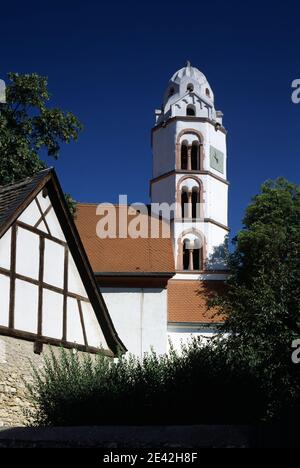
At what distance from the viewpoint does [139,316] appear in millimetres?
27297

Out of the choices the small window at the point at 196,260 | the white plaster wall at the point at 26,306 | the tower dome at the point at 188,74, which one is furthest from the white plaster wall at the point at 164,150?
the white plaster wall at the point at 26,306

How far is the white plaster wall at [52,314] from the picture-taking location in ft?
43.5

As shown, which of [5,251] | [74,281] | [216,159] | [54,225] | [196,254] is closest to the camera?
[5,251]

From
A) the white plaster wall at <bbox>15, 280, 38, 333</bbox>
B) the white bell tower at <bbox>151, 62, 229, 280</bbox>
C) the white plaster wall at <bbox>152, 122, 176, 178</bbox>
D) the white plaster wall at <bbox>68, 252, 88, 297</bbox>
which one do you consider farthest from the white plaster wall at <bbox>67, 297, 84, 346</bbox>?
the white plaster wall at <bbox>152, 122, 176, 178</bbox>

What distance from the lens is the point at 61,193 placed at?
14.1 meters

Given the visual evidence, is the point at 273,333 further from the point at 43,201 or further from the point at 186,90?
the point at 186,90

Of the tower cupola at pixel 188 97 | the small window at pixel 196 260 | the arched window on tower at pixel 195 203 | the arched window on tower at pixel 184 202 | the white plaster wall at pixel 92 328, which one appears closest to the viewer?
the white plaster wall at pixel 92 328

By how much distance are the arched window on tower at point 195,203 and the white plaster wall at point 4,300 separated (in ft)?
101

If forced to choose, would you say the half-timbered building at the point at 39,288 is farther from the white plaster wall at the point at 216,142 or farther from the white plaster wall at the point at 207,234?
the white plaster wall at the point at 216,142

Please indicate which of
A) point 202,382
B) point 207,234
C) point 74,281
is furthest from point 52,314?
point 207,234

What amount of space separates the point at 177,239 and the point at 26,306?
2939 cm

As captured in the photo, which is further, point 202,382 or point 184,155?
point 184,155

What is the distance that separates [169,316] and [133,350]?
7.65m

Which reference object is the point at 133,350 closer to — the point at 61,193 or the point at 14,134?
the point at 14,134
